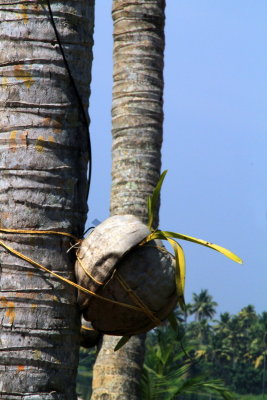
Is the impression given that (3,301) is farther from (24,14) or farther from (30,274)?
(24,14)

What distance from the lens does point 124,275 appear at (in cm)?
344

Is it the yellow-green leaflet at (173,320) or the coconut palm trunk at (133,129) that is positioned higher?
the coconut palm trunk at (133,129)

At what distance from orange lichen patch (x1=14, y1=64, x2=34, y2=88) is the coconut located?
677 millimetres

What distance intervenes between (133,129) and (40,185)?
4.59 m

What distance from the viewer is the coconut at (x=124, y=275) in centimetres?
343

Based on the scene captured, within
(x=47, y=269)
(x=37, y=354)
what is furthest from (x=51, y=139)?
(x=37, y=354)

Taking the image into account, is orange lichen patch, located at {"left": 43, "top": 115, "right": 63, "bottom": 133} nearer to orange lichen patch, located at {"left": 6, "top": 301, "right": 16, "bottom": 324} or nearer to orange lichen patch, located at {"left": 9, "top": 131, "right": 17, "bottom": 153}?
orange lichen patch, located at {"left": 9, "top": 131, "right": 17, "bottom": 153}

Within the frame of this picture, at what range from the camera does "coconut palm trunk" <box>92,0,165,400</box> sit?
7504 mm

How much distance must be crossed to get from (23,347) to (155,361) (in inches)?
327

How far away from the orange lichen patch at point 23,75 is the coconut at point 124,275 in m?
0.68

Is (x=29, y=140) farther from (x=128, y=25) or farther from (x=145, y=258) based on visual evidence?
(x=128, y=25)

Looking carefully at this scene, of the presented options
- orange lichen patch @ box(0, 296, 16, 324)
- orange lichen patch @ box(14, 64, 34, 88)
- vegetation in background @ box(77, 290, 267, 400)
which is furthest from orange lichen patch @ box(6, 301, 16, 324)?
vegetation in background @ box(77, 290, 267, 400)

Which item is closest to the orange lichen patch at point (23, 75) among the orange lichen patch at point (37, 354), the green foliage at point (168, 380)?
the orange lichen patch at point (37, 354)

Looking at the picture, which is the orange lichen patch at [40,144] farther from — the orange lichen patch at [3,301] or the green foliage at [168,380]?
the green foliage at [168,380]
